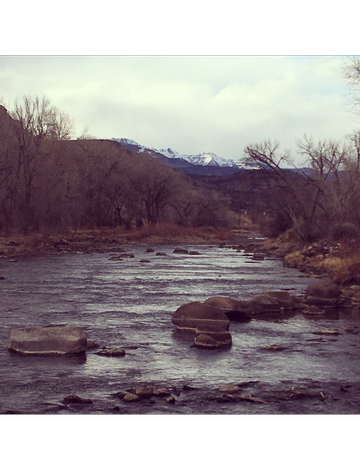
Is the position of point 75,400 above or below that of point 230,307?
below

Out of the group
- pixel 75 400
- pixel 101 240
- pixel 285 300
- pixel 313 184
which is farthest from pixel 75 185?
pixel 75 400

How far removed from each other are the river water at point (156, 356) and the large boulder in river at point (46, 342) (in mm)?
252

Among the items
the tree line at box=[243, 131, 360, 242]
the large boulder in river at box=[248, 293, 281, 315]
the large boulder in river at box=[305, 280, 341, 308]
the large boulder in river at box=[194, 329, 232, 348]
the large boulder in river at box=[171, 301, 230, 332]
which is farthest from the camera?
the tree line at box=[243, 131, 360, 242]

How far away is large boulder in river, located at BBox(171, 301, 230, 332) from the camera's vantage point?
1316 centimetres

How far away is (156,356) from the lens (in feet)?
35.9

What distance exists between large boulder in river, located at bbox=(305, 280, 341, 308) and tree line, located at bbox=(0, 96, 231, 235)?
113 feet

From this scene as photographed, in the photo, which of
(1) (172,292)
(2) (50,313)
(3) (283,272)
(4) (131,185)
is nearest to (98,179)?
(4) (131,185)

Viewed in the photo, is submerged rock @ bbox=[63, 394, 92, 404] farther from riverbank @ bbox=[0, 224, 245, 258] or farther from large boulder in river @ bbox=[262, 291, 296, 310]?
riverbank @ bbox=[0, 224, 245, 258]

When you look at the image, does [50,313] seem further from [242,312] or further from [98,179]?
[98,179]

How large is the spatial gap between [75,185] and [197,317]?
147ft

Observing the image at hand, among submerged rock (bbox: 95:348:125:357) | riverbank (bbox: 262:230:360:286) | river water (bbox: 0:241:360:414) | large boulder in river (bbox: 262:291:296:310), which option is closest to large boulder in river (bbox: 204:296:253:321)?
river water (bbox: 0:241:360:414)

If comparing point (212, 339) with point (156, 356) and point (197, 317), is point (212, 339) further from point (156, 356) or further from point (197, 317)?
point (197, 317)

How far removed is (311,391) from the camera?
8641 mm
